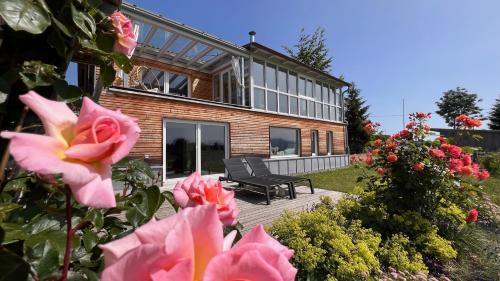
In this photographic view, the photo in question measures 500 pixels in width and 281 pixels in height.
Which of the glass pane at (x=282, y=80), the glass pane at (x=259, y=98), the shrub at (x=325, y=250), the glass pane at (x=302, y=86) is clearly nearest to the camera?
the shrub at (x=325, y=250)

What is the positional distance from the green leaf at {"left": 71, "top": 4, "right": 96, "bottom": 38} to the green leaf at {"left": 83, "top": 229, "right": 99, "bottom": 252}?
0.57 m

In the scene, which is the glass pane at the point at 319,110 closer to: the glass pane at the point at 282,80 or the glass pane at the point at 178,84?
the glass pane at the point at 282,80

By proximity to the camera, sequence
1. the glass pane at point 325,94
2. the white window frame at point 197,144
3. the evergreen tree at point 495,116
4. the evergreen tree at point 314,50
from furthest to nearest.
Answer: the evergreen tree at point 495,116 < the evergreen tree at point 314,50 < the glass pane at point 325,94 < the white window frame at point 197,144

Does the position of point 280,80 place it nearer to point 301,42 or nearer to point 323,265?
point 323,265

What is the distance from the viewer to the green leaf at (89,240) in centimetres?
75

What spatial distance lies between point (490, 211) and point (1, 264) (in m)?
7.02

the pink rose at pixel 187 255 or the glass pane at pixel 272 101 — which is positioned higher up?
the glass pane at pixel 272 101

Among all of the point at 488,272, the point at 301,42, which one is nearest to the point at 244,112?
the point at 488,272

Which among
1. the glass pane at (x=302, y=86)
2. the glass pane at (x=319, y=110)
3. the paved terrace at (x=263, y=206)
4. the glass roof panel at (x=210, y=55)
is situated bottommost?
the paved terrace at (x=263, y=206)

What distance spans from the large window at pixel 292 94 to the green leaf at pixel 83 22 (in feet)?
39.4

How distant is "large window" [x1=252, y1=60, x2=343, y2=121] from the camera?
13094mm

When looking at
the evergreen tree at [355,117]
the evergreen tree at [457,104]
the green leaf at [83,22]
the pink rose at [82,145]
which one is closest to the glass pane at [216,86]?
the green leaf at [83,22]

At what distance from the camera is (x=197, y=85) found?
43.5ft

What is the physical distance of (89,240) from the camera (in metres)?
0.78
